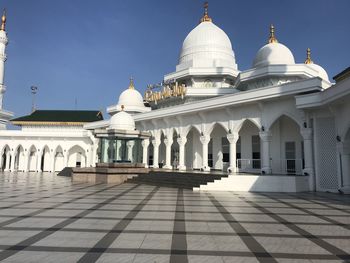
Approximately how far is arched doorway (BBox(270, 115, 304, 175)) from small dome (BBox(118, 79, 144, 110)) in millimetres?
16073

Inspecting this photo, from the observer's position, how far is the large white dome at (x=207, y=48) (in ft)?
80.4

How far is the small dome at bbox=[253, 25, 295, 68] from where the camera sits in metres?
19.6

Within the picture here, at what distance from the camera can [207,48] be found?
83.1 ft

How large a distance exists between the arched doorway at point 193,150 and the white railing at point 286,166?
19.9 feet

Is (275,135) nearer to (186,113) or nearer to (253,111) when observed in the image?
(253,111)

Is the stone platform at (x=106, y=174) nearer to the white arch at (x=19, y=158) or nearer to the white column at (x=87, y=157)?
the white column at (x=87, y=157)

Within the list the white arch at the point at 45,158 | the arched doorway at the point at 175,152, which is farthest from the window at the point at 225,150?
the white arch at the point at 45,158

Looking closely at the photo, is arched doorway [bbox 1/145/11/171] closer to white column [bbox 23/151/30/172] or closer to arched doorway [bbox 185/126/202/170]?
white column [bbox 23/151/30/172]

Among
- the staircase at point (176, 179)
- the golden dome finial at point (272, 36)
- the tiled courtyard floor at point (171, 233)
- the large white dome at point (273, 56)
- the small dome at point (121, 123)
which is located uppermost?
the golden dome finial at point (272, 36)

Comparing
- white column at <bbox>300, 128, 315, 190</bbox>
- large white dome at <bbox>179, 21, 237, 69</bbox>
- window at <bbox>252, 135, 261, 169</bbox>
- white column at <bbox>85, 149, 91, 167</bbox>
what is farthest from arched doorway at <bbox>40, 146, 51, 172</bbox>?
white column at <bbox>300, 128, 315, 190</bbox>

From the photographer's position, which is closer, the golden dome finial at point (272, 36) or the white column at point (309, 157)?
the white column at point (309, 157)

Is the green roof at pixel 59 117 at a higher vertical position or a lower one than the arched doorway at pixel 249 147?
higher

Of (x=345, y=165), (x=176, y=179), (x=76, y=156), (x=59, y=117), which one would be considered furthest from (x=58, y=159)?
(x=345, y=165)

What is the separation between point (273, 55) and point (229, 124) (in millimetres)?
6554
